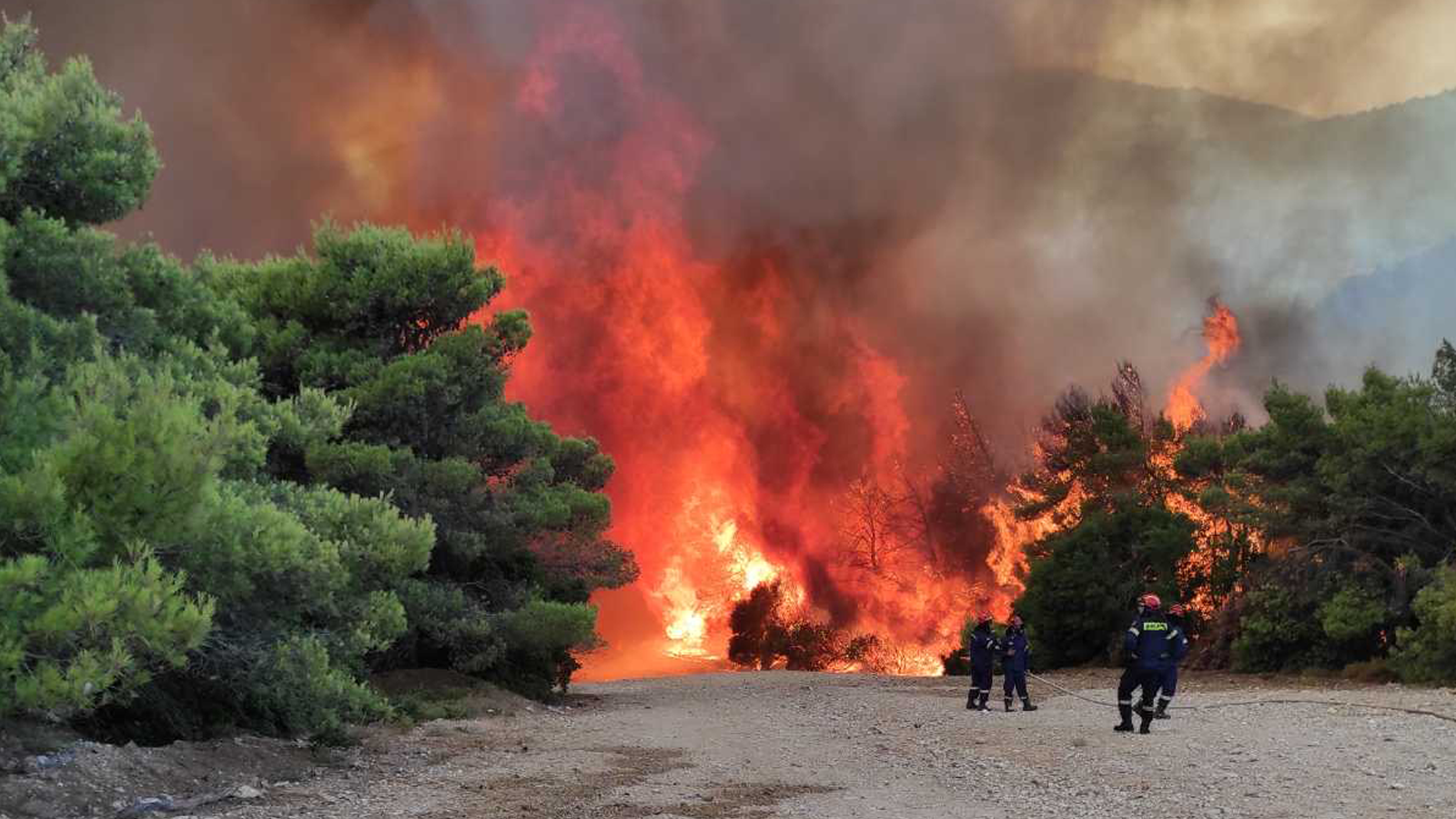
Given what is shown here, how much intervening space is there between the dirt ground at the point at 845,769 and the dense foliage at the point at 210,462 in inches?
37.8

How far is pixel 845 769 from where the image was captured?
14852mm

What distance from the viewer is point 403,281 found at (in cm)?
2655

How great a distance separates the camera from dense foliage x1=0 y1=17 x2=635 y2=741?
9.98m

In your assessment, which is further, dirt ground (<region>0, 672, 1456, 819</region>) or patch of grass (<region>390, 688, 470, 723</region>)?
patch of grass (<region>390, 688, 470, 723</region>)

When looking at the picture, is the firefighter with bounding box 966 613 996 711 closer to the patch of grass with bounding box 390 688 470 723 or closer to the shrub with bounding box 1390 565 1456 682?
the patch of grass with bounding box 390 688 470 723

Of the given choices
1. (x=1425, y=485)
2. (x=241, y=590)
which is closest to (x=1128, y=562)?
(x=1425, y=485)

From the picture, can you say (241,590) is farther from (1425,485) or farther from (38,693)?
(1425,485)

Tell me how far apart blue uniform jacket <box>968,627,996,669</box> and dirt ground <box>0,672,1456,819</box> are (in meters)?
1.17

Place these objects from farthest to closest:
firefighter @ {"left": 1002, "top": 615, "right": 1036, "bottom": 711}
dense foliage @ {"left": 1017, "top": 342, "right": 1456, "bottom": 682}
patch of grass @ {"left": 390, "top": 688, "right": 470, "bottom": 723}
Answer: dense foliage @ {"left": 1017, "top": 342, "right": 1456, "bottom": 682}
firefighter @ {"left": 1002, "top": 615, "right": 1036, "bottom": 711}
patch of grass @ {"left": 390, "top": 688, "right": 470, "bottom": 723}

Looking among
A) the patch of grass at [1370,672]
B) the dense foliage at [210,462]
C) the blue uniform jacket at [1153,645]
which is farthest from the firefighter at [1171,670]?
the patch of grass at [1370,672]

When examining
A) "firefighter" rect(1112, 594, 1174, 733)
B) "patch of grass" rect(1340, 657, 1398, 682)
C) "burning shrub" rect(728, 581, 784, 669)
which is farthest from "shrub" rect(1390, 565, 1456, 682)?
"burning shrub" rect(728, 581, 784, 669)

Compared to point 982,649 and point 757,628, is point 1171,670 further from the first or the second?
point 757,628

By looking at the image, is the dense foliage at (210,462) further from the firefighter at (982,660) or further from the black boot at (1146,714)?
the black boot at (1146,714)

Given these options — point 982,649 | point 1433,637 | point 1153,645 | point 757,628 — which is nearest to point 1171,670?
point 1153,645
